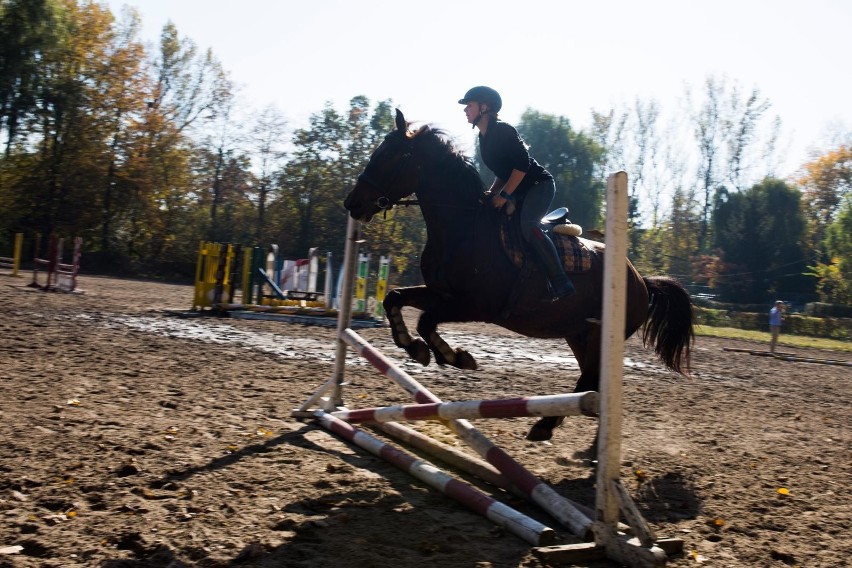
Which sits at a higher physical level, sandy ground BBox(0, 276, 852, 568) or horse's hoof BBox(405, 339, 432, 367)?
horse's hoof BBox(405, 339, 432, 367)

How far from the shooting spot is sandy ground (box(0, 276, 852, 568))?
324cm

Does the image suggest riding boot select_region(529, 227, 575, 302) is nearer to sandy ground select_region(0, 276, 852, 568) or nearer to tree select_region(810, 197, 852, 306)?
sandy ground select_region(0, 276, 852, 568)

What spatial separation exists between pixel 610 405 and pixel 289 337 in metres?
9.89

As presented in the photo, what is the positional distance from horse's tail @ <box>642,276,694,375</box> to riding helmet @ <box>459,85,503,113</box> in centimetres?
240

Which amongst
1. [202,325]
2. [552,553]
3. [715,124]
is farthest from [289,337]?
[715,124]

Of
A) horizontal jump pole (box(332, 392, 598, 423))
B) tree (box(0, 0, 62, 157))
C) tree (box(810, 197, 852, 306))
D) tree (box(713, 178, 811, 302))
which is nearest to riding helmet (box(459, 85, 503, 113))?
horizontal jump pole (box(332, 392, 598, 423))

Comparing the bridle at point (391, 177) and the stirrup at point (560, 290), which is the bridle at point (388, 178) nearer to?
the bridle at point (391, 177)

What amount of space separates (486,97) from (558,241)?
1.24m

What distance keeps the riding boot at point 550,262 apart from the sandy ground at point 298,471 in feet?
4.10

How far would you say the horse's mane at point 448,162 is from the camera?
18.1 feet

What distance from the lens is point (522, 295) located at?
5391 mm

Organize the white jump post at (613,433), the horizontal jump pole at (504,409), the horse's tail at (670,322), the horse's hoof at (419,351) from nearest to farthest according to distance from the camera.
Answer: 1. the white jump post at (613,433)
2. the horizontal jump pole at (504,409)
3. the horse's hoof at (419,351)
4. the horse's tail at (670,322)

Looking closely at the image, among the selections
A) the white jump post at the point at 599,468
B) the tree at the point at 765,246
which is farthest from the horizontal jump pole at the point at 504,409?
the tree at the point at 765,246

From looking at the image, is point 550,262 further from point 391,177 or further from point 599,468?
point 599,468
